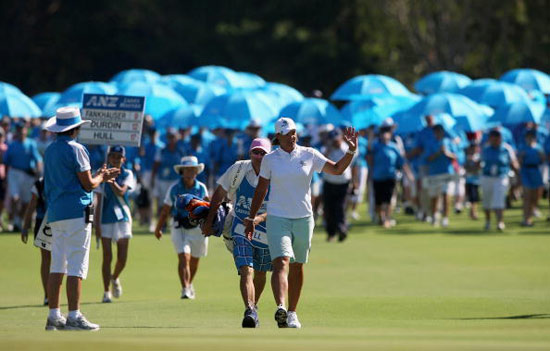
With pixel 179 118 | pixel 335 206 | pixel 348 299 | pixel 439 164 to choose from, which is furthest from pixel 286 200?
pixel 179 118

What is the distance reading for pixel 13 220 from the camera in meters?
27.9

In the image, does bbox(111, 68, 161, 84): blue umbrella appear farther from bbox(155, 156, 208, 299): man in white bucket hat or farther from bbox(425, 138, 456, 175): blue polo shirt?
bbox(155, 156, 208, 299): man in white bucket hat

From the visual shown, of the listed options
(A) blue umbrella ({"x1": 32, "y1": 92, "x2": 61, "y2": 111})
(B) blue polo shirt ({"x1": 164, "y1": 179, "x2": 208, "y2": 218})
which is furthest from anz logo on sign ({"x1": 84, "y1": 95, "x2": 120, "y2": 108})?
(A) blue umbrella ({"x1": 32, "y1": 92, "x2": 61, "y2": 111})

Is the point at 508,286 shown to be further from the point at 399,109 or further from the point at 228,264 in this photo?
the point at 399,109

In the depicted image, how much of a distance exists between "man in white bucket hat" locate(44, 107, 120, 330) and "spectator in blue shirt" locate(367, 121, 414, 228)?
15568 millimetres

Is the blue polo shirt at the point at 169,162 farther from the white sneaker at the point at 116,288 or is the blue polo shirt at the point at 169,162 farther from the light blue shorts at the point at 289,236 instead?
the light blue shorts at the point at 289,236

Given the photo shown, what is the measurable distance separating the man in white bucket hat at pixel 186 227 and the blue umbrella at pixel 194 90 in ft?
62.9

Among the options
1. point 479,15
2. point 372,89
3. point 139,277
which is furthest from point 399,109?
point 479,15

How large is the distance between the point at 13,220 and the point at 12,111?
453 centimetres

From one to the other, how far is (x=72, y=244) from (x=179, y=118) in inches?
774

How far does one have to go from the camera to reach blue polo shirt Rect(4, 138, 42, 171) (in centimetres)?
2733

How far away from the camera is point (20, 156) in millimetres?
27344

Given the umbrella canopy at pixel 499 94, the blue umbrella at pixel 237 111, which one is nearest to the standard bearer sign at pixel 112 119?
the blue umbrella at pixel 237 111

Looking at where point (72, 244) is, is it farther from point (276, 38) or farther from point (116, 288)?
point (276, 38)
